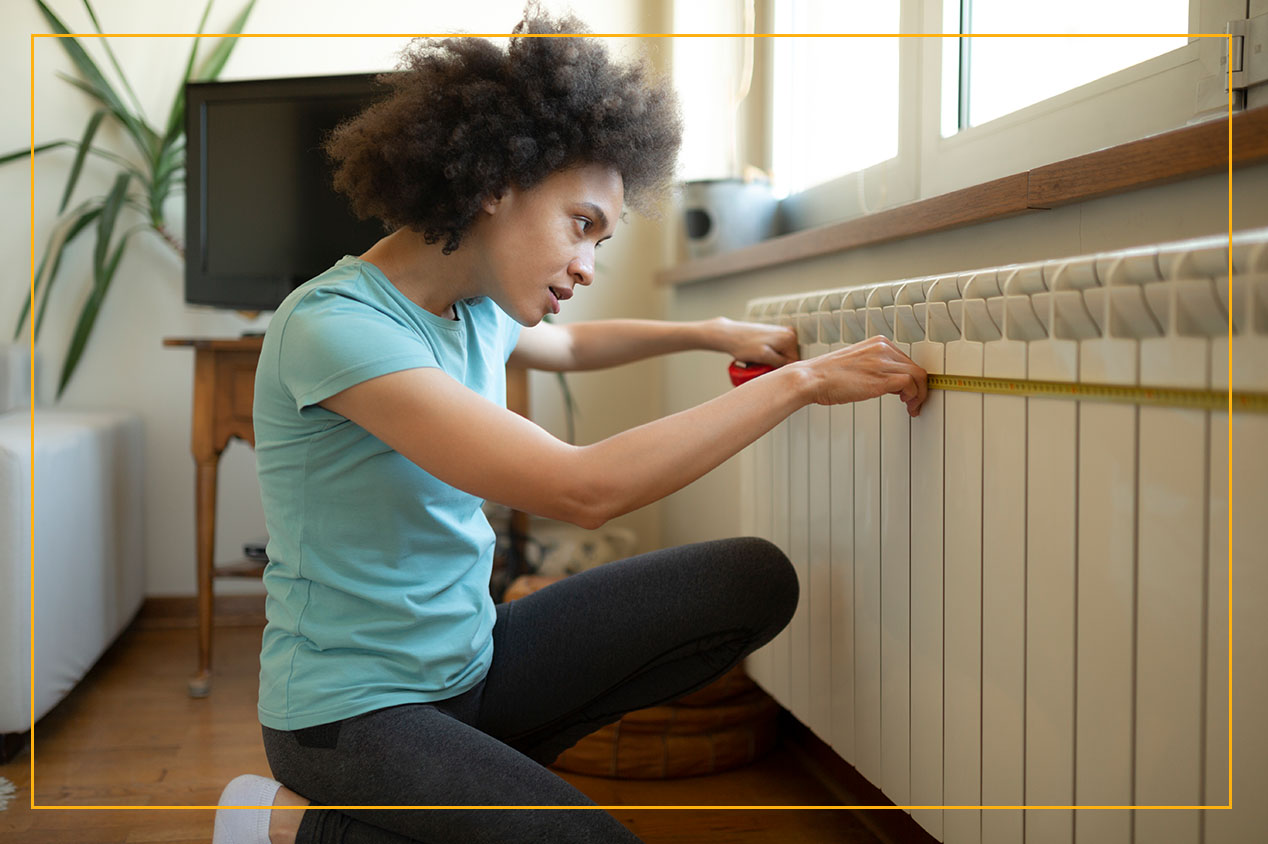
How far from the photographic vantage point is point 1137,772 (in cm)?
74

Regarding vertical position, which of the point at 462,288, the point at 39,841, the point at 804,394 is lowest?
the point at 39,841

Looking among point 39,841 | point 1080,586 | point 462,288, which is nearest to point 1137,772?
point 1080,586

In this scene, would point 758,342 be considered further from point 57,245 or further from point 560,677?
point 57,245

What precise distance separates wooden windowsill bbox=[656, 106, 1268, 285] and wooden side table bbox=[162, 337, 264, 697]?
121cm

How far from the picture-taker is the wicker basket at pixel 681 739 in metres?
1.60

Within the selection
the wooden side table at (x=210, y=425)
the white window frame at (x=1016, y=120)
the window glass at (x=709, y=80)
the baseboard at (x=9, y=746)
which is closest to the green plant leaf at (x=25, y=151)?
the wooden side table at (x=210, y=425)

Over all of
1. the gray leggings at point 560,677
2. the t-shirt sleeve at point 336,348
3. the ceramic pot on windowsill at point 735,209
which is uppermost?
the ceramic pot on windowsill at point 735,209

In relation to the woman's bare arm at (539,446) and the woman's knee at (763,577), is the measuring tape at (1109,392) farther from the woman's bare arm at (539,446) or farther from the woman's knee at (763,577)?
the woman's knee at (763,577)

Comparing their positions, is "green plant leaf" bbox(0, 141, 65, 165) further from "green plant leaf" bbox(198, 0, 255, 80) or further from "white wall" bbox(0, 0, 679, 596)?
"green plant leaf" bbox(198, 0, 255, 80)

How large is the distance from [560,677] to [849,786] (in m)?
0.63

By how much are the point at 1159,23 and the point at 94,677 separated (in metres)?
2.24

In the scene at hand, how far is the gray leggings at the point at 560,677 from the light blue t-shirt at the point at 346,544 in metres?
0.04

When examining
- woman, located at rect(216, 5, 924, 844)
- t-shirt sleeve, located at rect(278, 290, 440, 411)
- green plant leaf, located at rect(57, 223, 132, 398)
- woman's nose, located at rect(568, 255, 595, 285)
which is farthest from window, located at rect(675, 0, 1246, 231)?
green plant leaf, located at rect(57, 223, 132, 398)

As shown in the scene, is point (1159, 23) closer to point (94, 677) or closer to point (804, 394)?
point (804, 394)
